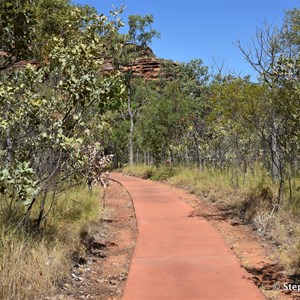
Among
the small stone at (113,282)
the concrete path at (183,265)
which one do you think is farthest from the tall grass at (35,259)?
the concrete path at (183,265)

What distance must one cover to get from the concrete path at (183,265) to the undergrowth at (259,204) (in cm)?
99

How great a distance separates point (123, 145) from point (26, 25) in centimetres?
3530

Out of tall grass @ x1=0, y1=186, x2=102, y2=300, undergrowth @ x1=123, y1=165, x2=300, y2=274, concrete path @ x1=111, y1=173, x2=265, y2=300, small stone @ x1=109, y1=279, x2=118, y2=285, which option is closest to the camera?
tall grass @ x1=0, y1=186, x2=102, y2=300

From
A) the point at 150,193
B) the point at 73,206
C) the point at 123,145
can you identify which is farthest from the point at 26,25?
the point at 123,145

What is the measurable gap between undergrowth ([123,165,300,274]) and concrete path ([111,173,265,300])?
3.24ft

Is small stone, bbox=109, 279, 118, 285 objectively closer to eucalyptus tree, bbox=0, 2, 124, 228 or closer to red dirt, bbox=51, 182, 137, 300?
red dirt, bbox=51, 182, 137, 300

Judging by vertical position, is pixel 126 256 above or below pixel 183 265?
below

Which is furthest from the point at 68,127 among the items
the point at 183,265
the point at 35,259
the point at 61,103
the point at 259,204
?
the point at 259,204

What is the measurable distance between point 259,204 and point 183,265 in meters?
4.15

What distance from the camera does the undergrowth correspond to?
7.07 metres

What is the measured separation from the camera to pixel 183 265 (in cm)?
623

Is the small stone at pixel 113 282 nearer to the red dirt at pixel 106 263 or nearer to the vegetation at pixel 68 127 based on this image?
the red dirt at pixel 106 263

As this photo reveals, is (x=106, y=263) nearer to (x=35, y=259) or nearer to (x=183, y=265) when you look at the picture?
(x=183, y=265)

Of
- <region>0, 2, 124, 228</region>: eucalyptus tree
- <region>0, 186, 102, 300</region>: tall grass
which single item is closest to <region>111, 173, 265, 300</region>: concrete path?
<region>0, 186, 102, 300</region>: tall grass
